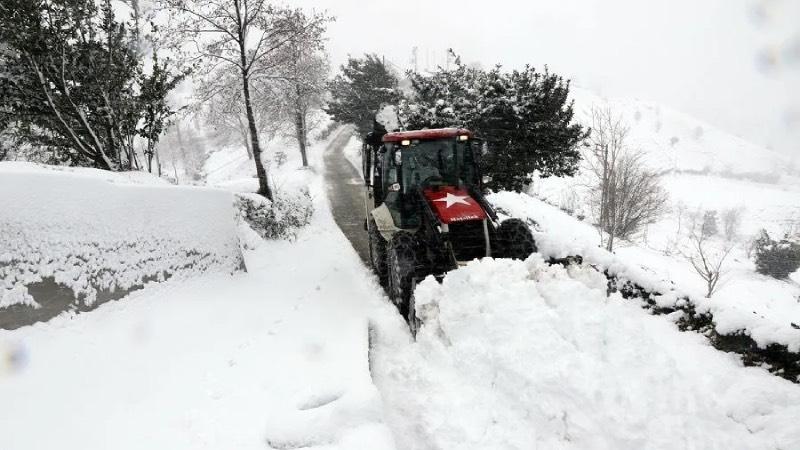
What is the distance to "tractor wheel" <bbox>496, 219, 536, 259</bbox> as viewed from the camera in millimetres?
6031

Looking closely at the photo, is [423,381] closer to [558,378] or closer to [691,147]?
[558,378]

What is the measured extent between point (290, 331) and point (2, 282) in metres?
3.03

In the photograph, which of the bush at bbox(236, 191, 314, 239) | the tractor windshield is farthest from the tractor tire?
the bush at bbox(236, 191, 314, 239)

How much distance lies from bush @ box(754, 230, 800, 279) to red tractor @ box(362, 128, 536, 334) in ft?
96.1

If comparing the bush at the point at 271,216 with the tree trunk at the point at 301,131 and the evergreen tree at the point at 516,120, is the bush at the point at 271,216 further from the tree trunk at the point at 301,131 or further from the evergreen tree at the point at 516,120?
the tree trunk at the point at 301,131

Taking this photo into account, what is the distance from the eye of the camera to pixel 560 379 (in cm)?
340

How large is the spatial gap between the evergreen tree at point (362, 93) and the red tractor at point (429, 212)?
18164mm

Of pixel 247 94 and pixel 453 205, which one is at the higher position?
pixel 247 94

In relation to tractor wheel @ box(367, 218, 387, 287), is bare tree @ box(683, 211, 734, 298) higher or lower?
lower

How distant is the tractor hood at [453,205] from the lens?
597 centimetres

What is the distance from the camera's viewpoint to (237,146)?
49688 millimetres

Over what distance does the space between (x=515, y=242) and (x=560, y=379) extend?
287 cm

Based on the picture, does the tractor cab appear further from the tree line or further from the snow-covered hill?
the snow-covered hill

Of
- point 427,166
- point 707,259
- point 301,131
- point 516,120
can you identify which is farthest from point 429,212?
point 707,259
